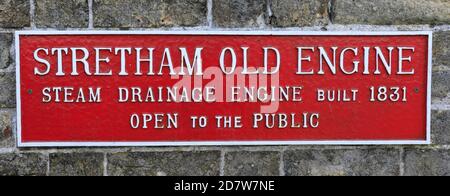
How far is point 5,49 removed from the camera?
257 centimetres

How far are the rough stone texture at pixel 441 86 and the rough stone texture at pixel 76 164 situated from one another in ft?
5.78

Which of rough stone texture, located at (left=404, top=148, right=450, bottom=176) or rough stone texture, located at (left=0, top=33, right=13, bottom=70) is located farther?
rough stone texture, located at (left=404, top=148, right=450, bottom=176)

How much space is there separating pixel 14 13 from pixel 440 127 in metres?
2.26

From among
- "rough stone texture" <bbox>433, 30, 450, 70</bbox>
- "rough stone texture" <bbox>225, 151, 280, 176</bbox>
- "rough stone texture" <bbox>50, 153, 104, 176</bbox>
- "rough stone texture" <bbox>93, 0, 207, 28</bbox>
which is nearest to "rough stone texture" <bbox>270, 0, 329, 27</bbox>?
"rough stone texture" <bbox>93, 0, 207, 28</bbox>

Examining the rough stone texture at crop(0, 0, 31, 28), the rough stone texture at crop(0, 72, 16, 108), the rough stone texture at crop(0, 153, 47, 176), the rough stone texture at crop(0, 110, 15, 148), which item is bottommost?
the rough stone texture at crop(0, 153, 47, 176)

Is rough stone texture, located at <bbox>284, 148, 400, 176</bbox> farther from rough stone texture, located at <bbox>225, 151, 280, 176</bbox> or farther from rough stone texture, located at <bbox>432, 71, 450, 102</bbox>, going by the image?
rough stone texture, located at <bbox>432, 71, 450, 102</bbox>

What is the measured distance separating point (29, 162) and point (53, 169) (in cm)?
13

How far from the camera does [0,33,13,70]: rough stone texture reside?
2.57 m

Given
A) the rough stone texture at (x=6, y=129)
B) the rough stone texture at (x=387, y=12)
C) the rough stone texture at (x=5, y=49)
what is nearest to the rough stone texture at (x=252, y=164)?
the rough stone texture at (x=387, y=12)

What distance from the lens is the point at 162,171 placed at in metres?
2.65

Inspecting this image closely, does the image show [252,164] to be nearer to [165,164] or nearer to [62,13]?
[165,164]

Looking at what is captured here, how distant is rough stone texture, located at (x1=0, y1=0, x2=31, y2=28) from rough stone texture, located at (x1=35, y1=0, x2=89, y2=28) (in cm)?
5

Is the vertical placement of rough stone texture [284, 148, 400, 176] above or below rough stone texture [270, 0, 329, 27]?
below

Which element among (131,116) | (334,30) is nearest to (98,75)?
(131,116)
